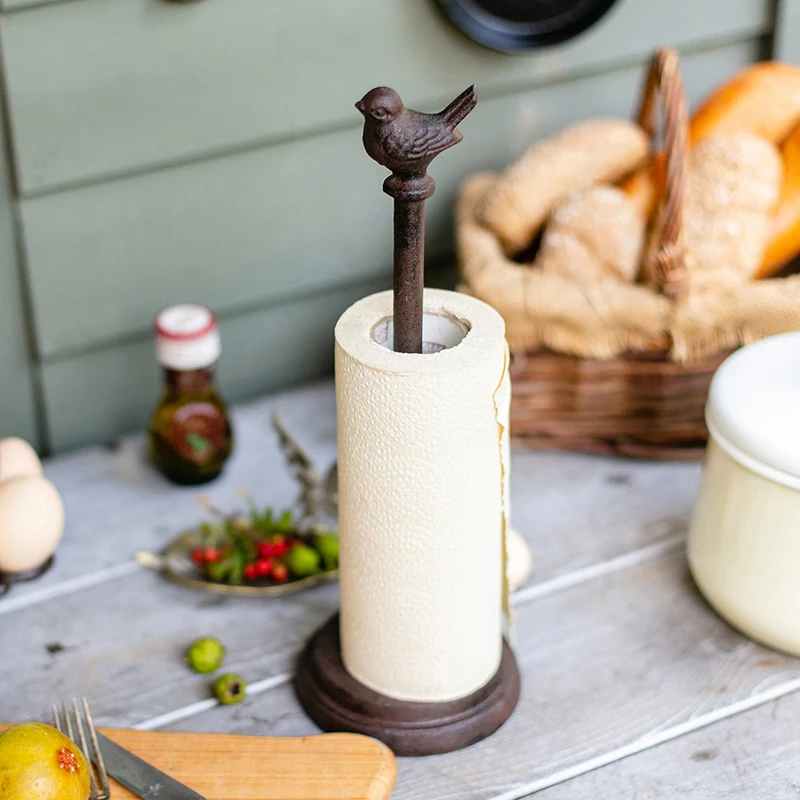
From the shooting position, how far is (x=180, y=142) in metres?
0.93

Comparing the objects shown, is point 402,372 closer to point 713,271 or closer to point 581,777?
point 581,777

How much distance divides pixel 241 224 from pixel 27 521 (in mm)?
356

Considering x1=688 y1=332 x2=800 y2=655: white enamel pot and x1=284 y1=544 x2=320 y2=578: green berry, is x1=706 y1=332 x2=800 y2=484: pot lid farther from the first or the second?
x1=284 y1=544 x2=320 y2=578: green berry

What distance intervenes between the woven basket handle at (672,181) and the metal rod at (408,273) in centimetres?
33

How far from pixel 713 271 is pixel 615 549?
0.25 meters

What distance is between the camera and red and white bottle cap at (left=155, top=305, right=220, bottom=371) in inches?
33.6

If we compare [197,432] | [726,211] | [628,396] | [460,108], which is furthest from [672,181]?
[197,432]

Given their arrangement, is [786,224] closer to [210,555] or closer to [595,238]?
[595,238]

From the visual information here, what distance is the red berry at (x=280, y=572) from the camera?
81 centimetres

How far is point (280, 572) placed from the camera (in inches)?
32.0

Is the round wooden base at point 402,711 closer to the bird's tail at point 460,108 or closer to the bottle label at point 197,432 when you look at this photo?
the bottle label at point 197,432

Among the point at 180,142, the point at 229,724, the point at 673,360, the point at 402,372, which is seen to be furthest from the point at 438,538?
the point at 180,142

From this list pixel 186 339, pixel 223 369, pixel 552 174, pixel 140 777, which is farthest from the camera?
pixel 223 369

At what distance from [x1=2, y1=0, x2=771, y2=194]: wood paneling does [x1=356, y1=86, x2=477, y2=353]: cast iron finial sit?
1.37 ft
